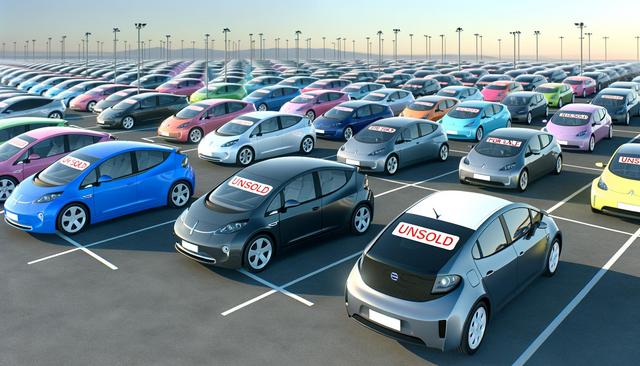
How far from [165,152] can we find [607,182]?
9.50 meters

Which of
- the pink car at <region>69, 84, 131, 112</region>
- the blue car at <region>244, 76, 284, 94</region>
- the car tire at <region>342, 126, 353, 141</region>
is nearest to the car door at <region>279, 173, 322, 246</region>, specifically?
the car tire at <region>342, 126, 353, 141</region>

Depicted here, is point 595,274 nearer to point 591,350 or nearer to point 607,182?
point 591,350

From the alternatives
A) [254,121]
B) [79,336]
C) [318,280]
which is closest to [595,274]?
[318,280]

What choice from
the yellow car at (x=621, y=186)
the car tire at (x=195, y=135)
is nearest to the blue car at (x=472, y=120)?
the yellow car at (x=621, y=186)

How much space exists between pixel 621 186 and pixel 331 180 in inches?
240

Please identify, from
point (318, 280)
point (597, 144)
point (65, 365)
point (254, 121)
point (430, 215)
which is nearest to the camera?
point (65, 365)

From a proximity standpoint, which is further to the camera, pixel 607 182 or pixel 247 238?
pixel 607 182

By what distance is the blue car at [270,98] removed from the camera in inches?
1136

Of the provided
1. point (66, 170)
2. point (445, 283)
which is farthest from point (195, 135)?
point (445, 283)

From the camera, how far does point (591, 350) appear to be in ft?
22.1

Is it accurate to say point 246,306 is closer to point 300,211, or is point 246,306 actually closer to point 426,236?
point 300,211

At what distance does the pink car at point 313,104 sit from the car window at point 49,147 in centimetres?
1253

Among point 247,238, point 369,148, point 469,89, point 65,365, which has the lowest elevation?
point 65,365

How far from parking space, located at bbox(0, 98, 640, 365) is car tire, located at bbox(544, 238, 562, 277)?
24cm
